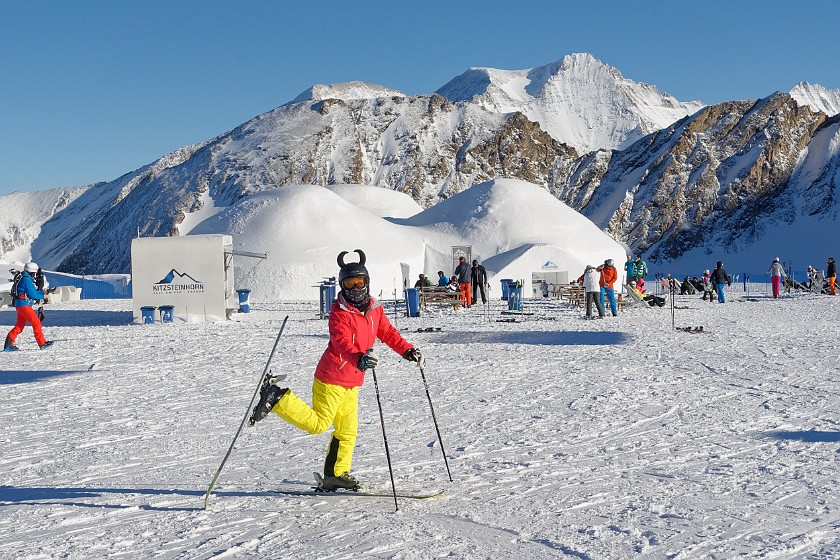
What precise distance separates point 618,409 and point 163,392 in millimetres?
4936

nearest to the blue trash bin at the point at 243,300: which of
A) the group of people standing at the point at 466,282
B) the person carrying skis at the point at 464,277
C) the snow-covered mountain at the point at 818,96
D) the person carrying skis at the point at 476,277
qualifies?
the group of people standing at the point at 466,282

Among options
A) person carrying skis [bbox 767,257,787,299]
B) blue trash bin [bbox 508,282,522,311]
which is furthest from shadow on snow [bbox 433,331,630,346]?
person carrying skis [bbox 767,257,787,299]

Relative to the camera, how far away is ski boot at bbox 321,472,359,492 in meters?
4.68

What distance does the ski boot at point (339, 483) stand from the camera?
15.4 feet

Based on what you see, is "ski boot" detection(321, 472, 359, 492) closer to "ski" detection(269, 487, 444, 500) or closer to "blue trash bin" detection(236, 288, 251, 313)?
"ski" detection(269, 487, 444, 500)

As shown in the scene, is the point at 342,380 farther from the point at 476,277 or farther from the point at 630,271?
the point at 476,277

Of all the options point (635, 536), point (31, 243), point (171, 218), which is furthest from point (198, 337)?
point (31, 243)

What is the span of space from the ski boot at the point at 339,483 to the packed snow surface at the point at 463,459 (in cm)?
12

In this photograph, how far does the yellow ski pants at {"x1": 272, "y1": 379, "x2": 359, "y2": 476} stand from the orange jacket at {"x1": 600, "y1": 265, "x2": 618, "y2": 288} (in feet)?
51.2

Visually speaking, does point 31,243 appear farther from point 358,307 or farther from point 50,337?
point 358,307

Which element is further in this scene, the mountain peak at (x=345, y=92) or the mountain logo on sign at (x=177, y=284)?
the mountain peak at (x=345, y=92)

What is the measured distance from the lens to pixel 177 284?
20.7 m

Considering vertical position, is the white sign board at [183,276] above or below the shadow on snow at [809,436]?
above

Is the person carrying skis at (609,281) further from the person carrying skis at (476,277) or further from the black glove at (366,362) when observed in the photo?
the black glove at (366,362)
